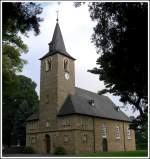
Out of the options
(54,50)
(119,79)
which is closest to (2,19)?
(119,79)

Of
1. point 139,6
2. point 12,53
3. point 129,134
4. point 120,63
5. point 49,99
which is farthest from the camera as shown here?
point 129,134

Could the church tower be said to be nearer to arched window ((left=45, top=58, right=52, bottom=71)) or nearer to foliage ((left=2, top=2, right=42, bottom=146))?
arched window ((left=45, top=58, right=52, bottom=71))

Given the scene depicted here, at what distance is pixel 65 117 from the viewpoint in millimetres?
40375

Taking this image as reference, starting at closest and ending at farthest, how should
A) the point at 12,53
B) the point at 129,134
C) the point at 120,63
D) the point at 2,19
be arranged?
the point at 2,19 → the point at 120,63 → the point at 12,53 → the point at 129,134

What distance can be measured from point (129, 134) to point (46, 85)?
18.6 metres

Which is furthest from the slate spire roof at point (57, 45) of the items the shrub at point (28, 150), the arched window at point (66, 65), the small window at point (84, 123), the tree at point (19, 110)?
the shrub at point (28, 150)

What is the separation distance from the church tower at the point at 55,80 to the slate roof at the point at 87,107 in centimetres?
114

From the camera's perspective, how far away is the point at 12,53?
22484mm

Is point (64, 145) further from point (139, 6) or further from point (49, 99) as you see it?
point (139, 6)

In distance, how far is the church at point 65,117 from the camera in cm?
3981

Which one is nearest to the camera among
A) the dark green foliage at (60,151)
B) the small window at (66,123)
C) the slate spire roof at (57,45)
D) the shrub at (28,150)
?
the dark green foliage at (60,151)

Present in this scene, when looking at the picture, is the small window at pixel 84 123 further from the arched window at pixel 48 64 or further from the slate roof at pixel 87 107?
the arched window at pixel 48 64

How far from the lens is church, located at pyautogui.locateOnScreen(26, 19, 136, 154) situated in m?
39.8

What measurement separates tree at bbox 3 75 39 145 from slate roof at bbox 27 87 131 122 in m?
5.15
